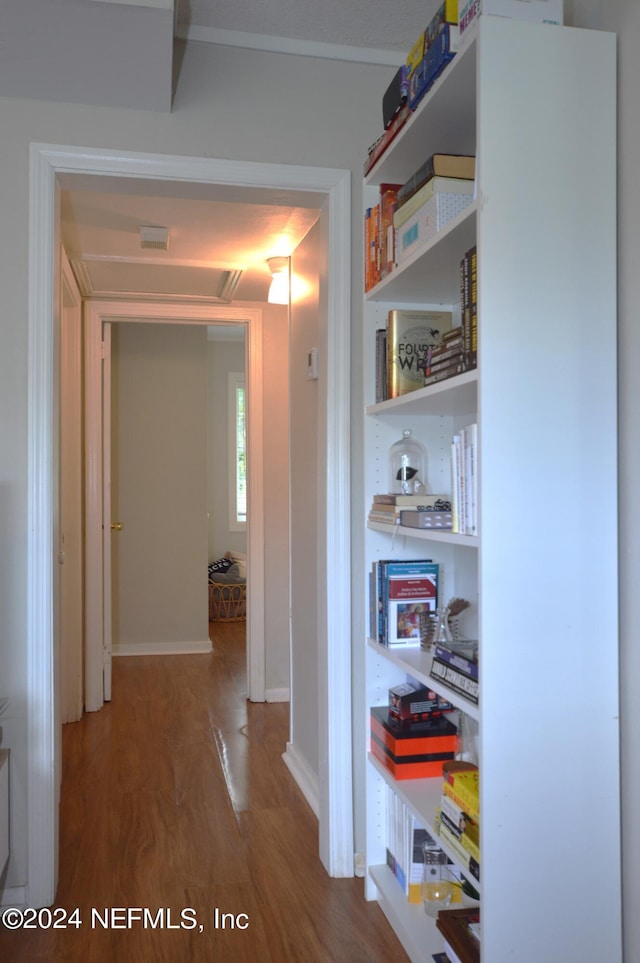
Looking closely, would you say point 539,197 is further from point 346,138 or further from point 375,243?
point 346,138

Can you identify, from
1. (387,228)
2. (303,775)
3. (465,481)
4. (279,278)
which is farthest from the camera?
(279,278)

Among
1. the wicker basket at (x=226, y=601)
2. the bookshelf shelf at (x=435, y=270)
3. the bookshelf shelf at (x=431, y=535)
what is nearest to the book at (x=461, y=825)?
the bookshelf shelf at (x=431, y=535)

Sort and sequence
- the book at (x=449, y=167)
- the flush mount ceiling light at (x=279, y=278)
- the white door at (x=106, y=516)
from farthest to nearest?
the white door at (x=106, y=516) < the flush mount ceiling light at (x=279, y=278) < the book at (x=449, y=167)

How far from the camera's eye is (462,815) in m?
1.60

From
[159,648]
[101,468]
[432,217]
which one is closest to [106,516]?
[101,468]

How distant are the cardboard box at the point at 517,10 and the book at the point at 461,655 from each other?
1.19m

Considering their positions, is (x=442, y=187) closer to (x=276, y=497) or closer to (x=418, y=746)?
(x=418, y=746)

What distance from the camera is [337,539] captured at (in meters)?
2.41

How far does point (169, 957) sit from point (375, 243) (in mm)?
1969

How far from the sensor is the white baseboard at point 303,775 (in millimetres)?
2924

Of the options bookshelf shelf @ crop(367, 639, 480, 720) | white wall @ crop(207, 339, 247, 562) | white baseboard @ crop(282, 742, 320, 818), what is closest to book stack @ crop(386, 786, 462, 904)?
bookshelf shelf @ crop(367, 639, 480, 720)

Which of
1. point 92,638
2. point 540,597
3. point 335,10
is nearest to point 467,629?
point 540,597

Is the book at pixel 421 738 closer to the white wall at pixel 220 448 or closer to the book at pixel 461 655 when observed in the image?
the book at pixel 461 655

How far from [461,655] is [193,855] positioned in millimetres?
1474
